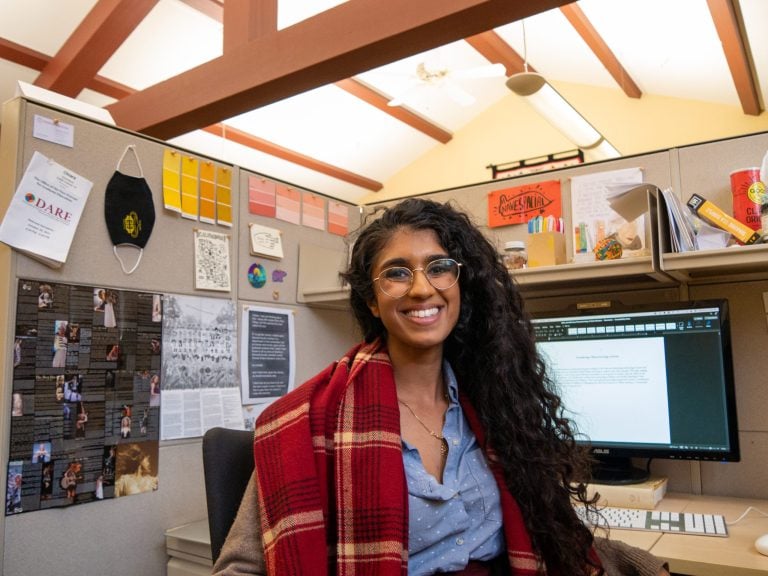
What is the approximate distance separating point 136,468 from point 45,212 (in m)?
0.59

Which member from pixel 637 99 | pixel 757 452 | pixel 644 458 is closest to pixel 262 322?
pixel 644 458

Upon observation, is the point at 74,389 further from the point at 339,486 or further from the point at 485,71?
the point at 485,71

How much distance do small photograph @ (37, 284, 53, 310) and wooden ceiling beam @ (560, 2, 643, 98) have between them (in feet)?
12.6

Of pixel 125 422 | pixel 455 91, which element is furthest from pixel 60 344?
pixel 455 91

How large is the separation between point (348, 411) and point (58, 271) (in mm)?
726

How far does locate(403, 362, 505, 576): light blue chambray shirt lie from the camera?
1023 millimetres

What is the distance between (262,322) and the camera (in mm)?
1784

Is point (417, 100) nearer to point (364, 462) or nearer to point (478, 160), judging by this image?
point (478, 160)

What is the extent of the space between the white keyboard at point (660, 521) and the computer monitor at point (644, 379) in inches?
6.1

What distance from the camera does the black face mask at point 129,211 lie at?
1.45 m

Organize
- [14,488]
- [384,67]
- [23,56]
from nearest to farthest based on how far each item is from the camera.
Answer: [14,488]
[23,56]
[384,67]

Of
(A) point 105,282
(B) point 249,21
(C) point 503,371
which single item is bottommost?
(C) point 503,371

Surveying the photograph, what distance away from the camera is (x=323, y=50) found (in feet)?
7.69

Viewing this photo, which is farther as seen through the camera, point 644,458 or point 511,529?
point 644,458
